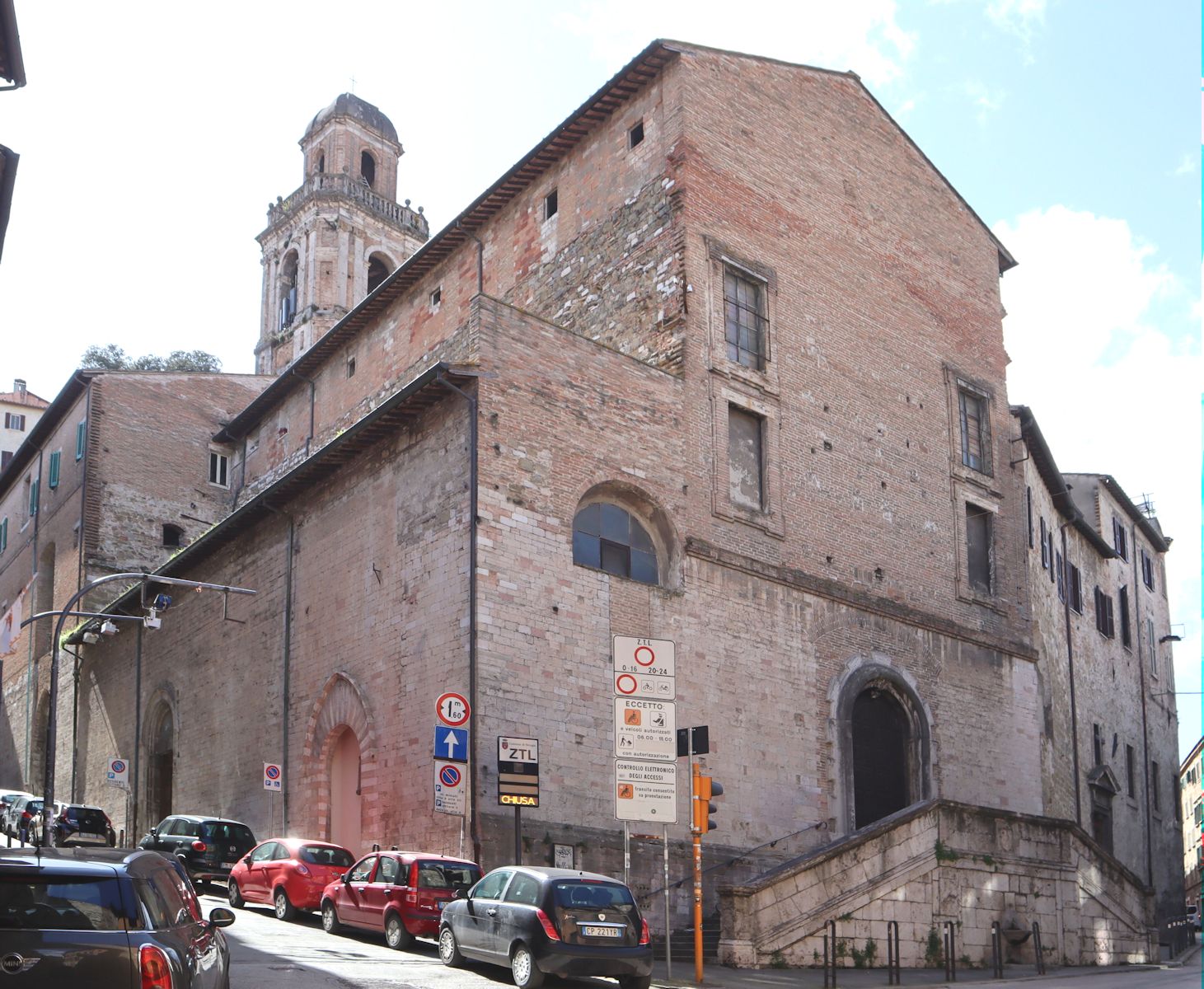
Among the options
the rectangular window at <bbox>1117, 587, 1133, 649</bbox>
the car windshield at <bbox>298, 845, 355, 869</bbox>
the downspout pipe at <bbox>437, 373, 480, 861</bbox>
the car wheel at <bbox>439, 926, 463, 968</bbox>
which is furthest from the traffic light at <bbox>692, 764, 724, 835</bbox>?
the rectangular window at <bbox>1117, 587, 1133, 649</bbox>

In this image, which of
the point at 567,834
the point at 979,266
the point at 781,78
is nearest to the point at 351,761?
the point at 567,834

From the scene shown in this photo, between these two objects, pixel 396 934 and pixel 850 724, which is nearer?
pixel 396 934

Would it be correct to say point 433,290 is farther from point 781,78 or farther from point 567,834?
point 567,834

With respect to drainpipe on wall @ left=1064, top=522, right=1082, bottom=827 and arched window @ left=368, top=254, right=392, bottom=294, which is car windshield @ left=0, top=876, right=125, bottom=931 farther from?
arched window @ left=368, top=254, right=392, bottom=294

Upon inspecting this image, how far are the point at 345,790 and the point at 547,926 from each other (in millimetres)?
10182

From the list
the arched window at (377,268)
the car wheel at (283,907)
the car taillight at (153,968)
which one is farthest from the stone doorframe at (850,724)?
the arched window at (377,268)

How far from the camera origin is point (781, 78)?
2797 centimetres

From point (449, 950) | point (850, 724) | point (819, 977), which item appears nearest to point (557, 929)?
point (449, 950)

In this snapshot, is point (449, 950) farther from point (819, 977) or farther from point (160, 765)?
point (160, 765)

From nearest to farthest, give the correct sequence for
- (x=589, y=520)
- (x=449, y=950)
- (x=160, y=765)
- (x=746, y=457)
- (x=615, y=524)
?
1. (x=449, y=950)
2. (x=589, y=520)
3. (x=615, y=524)
4. (x=746, y=457)
5. (x=160, y=765)

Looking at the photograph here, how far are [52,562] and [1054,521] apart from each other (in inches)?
1185

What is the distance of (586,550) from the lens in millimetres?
21969

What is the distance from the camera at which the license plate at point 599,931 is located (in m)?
13.8

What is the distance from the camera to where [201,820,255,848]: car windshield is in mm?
22938
